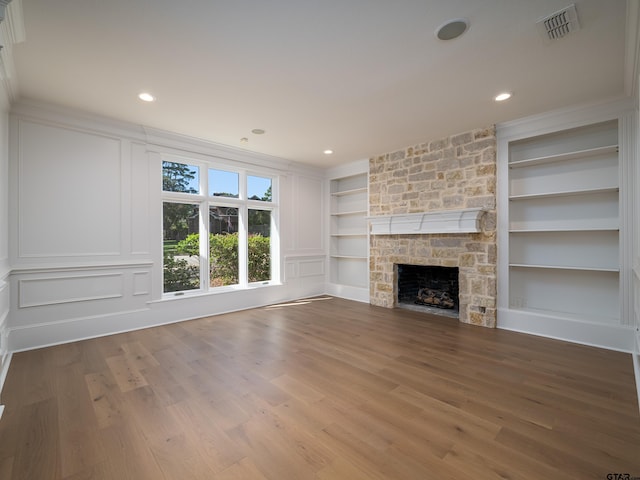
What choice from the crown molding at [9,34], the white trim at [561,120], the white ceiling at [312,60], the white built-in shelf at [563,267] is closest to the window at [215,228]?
the white ceiling at [312,60]

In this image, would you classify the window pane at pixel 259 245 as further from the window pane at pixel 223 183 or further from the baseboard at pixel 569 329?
the baseboard at pixel 569 329

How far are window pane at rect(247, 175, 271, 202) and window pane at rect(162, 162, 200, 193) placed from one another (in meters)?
0.96

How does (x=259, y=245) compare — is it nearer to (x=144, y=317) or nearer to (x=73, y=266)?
(x=144, y=317)

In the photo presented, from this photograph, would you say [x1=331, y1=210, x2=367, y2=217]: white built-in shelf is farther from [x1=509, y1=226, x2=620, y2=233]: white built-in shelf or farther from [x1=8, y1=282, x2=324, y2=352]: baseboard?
[x1=509, y1=226, x2=620, y2=233]: white built-in shelf

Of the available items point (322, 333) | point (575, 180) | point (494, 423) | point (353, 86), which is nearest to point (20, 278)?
point (322, 333)

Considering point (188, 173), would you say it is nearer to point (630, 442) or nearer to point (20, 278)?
point (20, 278)

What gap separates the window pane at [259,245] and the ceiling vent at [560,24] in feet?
14.9

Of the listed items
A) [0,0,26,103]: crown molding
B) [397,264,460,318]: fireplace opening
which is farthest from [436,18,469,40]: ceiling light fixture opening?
[397,264,460,318]: fireplace opening

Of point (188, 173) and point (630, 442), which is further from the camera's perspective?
point (188, 173)

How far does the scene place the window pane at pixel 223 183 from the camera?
16.0 ft

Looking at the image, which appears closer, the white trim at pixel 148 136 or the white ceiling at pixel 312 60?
the white ceiling at pixel 312 60

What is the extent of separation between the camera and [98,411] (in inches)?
82.0

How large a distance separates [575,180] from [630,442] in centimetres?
310

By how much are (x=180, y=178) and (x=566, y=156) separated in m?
5.33
